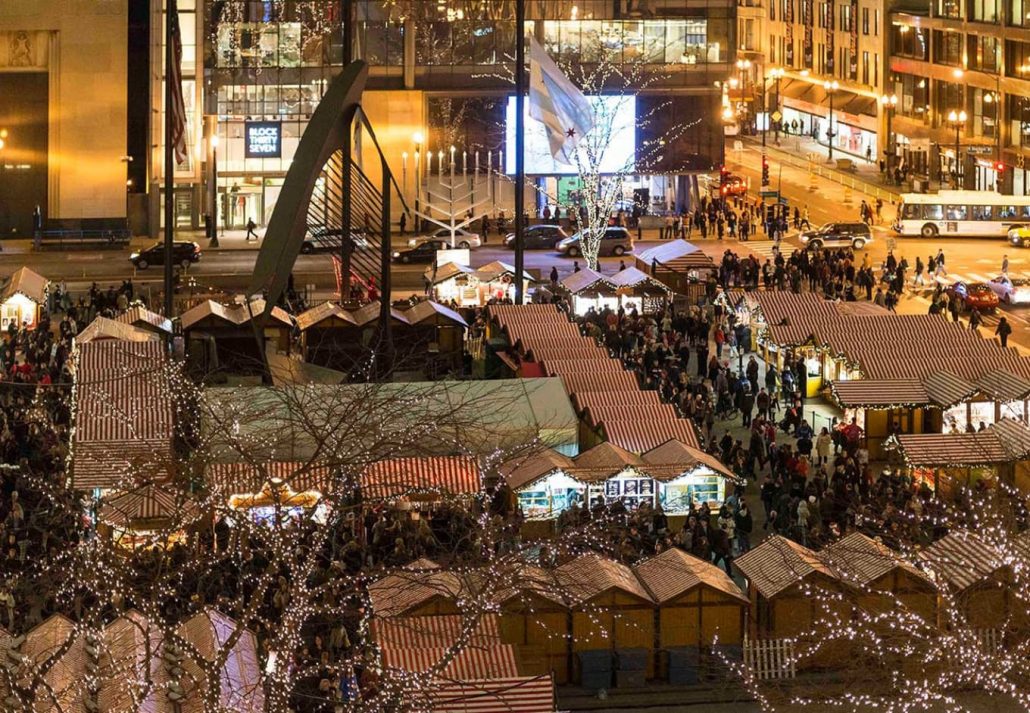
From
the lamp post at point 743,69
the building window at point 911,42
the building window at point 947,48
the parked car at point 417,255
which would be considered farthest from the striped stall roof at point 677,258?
the lamp post at point 743,69

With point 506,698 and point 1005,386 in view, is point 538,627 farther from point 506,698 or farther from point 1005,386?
point 1005,386

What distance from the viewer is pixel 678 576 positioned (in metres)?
30.0

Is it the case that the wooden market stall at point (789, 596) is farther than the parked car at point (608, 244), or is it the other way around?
the parked car at point (608, 244)

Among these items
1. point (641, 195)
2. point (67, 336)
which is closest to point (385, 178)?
point (67, 336)

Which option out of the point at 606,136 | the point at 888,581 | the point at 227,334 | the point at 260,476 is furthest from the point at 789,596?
the point at 606,136

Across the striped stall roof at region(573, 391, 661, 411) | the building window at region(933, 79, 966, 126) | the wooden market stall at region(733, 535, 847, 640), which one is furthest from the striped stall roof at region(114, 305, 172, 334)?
the building window at region(933, 79, 966, 126)

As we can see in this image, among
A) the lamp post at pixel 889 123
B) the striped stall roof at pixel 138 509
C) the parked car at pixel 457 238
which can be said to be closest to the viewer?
the striped stall roof at pixel 138 509

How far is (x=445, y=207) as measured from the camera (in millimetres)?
77312

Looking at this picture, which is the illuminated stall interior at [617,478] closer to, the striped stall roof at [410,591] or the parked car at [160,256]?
the striped stall roof at [410,591]

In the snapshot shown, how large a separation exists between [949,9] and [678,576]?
7138 cm

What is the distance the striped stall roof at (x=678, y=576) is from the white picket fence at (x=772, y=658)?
0.68 meters

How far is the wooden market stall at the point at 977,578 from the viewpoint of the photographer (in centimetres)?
2864

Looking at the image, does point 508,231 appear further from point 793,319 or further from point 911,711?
point 911,711

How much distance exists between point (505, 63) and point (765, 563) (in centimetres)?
5096
